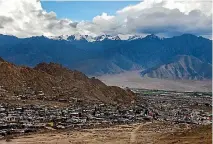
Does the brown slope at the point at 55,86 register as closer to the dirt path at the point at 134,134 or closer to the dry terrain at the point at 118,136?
the dirt path at the point at 134,134

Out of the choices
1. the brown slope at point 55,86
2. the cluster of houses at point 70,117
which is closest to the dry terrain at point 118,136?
the cluster of houses at point 70,117

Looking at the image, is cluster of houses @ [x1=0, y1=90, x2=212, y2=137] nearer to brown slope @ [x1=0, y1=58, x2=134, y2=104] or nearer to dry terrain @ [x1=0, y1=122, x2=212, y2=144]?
dry terrain @ [x1=0, y1=122, x2=212, y2=144]

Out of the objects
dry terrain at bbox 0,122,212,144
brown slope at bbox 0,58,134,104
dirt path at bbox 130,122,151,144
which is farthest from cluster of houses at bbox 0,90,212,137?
brown slope at bbox 0,58,134,104

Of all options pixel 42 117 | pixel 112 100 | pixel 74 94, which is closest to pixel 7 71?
pixel 74 94

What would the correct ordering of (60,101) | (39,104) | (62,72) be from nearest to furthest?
(39,104)
(60,101)
(62,72)

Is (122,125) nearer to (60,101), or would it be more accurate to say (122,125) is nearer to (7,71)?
(60,101)
